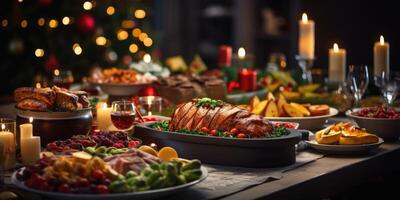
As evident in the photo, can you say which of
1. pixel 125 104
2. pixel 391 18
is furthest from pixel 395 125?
pixel 391 18

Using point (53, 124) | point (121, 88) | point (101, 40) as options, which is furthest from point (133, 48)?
point (53, 124)

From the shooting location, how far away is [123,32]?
704cm

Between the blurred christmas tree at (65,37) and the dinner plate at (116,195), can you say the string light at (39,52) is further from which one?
the dinner plate at (116,195)

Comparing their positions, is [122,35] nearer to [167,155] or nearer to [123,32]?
[123,32]

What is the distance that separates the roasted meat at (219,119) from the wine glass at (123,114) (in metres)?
0.16

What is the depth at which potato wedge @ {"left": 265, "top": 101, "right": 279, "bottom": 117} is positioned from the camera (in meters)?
3.37

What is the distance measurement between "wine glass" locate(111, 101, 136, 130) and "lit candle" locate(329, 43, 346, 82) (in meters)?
1.68

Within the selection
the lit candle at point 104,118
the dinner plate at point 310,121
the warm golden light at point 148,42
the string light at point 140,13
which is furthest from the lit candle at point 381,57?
the string light at point 140,13

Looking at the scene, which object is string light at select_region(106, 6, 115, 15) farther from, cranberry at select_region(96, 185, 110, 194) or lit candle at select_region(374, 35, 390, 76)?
cranberry at select_region(96, 185, 110, 194)

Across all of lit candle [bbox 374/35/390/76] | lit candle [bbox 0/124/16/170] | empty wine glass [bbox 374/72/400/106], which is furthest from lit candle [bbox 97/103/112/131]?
lit candle [bbox 374/35/390/76]

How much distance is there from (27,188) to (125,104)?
88cm

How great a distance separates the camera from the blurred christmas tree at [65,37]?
629cm

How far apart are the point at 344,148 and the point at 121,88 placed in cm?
169

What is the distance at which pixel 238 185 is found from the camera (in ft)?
7.74
